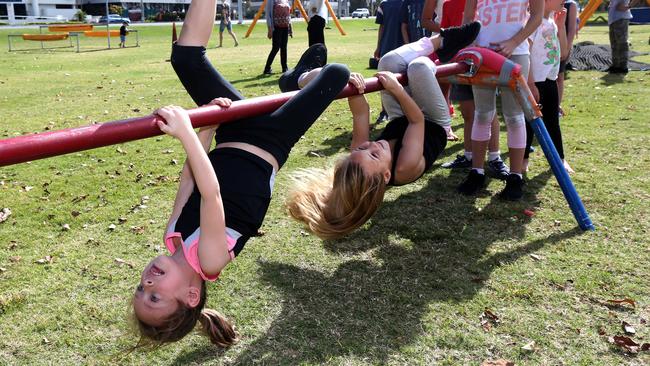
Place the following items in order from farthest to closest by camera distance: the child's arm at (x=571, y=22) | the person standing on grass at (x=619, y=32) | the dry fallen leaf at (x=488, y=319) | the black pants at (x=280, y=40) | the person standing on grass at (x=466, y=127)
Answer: the black pants at (x=280, y=40), the person standing on grass at (x=619, y=32), the child's arm at (x=571, y=22), the person standing on grass at (x=466, y=127), the dry fallen leaf at (x=488, y=319)

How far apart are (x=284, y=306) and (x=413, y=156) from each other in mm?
1275

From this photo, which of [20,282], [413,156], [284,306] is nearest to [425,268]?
[413,156]

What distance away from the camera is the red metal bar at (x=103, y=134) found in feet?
6.48

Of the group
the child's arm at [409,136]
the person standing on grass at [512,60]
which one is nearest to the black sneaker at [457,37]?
the person standing on grass at [512,60]

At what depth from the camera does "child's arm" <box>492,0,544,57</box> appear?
166 inches

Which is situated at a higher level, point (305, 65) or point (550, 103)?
point (305, 65)

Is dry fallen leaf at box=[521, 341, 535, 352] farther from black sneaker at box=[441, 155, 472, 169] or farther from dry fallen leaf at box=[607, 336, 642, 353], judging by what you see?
black sneaker at box=[441, 155, 472, 169]

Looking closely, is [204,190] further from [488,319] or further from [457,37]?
[457,37]

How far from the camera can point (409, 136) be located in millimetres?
3707

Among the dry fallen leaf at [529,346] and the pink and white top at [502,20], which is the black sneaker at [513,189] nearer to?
the pink and white top at [502,20]

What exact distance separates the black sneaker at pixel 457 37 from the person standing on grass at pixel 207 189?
145cm

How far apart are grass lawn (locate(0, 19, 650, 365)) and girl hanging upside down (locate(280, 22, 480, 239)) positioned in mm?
438

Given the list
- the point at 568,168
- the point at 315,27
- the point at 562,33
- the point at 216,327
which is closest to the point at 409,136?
the point at 216,327

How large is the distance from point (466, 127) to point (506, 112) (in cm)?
92
